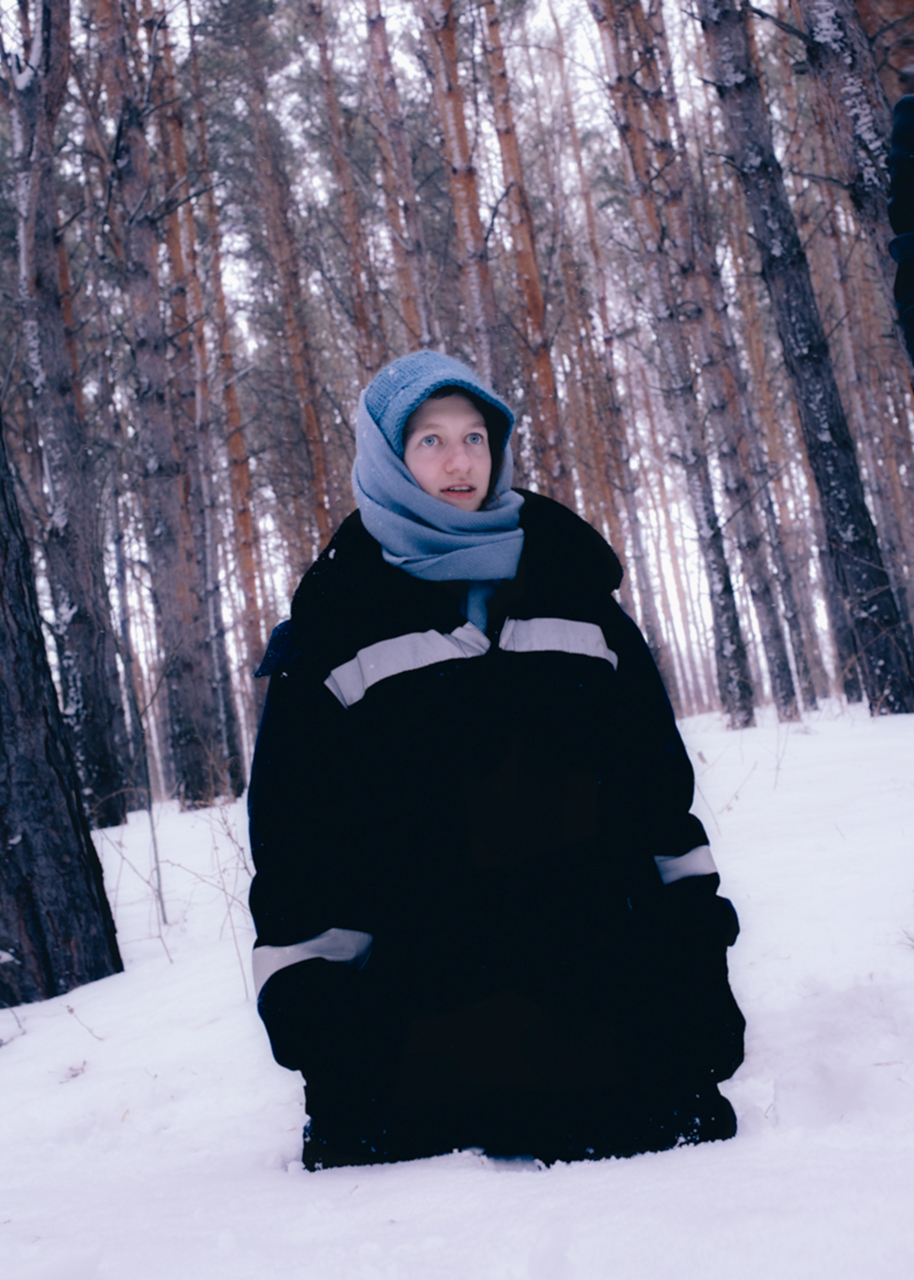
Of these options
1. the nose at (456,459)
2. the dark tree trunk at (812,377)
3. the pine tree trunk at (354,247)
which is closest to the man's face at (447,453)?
the nose at (456,459)

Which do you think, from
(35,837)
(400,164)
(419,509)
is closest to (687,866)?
(419,509)

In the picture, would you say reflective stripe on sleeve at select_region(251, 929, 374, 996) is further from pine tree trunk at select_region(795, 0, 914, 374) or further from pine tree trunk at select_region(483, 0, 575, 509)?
pine tree trunk at select_region(483, 0, 575, 509)

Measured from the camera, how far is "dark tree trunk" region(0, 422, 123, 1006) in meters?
2.70

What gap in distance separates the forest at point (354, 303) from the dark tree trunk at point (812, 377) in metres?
0.02

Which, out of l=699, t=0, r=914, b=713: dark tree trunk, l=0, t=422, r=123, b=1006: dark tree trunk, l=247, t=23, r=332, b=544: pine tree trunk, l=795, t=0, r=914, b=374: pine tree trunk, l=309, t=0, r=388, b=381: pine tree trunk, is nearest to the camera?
l=0, t=422, r=123, b=1006: dark tree trunk

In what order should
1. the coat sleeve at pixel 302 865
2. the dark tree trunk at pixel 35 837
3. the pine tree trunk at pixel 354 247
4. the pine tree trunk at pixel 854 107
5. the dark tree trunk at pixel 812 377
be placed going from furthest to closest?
the pine tree trunk at pixel 354 247
the dark tree trunk at pixel 812 377
the pine tree trunk at pixel 854 107
the dark tree trunk at pixel 35 837
the coat sleeve at pixel 302 865

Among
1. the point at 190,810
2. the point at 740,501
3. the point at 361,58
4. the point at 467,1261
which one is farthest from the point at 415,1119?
the point at 361,58

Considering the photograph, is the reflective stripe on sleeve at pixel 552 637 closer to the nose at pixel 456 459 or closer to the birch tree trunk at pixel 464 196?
the nose at pixel 456 459

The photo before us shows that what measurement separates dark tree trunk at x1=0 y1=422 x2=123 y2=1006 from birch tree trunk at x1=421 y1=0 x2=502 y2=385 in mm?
5055

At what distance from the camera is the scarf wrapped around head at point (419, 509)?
1.52 meters

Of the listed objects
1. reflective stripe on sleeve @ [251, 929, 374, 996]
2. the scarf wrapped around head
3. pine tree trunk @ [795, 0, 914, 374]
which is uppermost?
pine tree trunk @ [795, 0, 914, 374]

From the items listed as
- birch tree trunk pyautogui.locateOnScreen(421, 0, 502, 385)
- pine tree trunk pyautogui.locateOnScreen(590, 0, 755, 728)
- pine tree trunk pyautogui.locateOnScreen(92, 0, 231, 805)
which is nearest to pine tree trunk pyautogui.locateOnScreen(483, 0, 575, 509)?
birch tree trunk pyautogui.locateOnScreen(421, 0, 502, 385)

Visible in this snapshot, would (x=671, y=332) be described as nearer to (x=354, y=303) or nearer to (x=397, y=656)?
(x=354, y=303)

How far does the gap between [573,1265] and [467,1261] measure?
5.0 inches
